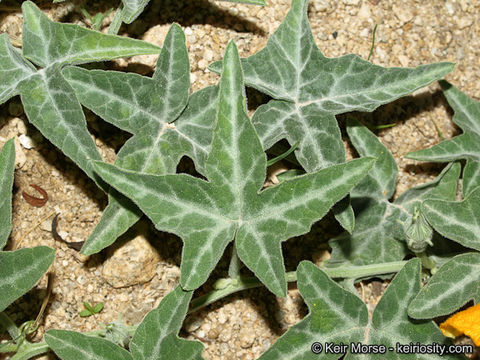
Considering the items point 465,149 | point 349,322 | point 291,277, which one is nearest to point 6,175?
point 291,277

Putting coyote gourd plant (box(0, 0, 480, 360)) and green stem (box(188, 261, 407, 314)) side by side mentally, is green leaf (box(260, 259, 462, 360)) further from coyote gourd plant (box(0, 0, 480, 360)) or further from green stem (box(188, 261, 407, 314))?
green stem (box(188, 261, 407, 314))

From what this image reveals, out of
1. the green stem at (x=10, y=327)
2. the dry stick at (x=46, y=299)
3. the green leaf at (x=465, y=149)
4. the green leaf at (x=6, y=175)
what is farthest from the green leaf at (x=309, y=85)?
the green stem at (x=10, y=327)

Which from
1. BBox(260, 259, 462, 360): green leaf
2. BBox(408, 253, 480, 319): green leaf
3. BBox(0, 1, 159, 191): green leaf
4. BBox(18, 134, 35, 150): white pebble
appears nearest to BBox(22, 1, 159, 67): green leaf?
BBox(0, 1, 159, 191): green leaf

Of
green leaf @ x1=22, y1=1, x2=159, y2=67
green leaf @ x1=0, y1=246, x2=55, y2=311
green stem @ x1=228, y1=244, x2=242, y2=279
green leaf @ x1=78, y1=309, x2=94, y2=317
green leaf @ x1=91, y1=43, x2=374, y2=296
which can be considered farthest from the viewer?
green leaf @ x1=78, y1=309, x2=94, y2=317

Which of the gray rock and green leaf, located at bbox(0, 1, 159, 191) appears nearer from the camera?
green leaf, located at bbox(0, 1, 159, 191)

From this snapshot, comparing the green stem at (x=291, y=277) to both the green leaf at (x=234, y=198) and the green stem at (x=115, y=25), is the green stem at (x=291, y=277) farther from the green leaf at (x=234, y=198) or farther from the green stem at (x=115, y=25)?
the green stem at (x=115, y=25)

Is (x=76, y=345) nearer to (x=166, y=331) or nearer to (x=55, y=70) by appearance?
(x=166, y=331)
